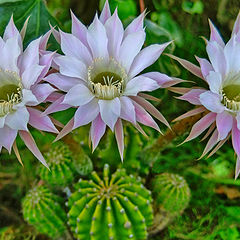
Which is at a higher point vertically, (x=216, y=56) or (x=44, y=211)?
(x=216, y=56)

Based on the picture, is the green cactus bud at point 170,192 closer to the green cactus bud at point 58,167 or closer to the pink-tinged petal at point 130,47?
the green cactus bud at point 58,167

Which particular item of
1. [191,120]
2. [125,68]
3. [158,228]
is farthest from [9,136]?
[158,228]

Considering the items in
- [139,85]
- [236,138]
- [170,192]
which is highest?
[139,85]

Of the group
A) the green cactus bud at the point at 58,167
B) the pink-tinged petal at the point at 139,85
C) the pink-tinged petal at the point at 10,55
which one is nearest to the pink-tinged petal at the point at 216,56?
the pink-tinged petal at the point at 139,85

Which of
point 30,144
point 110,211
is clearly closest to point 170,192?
point 110,211

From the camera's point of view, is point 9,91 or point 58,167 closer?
point 9,91

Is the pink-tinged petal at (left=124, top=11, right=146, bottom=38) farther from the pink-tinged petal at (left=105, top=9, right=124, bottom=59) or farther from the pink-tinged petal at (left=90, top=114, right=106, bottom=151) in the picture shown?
the pink-tinged petal at (left=90, top=114, right=106, bottom=151)

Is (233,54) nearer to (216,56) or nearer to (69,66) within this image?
(216,56)
